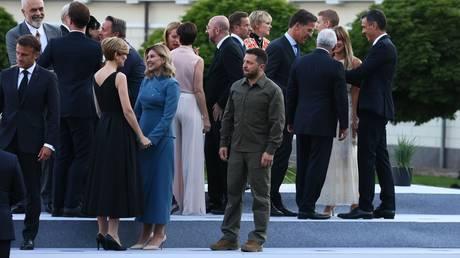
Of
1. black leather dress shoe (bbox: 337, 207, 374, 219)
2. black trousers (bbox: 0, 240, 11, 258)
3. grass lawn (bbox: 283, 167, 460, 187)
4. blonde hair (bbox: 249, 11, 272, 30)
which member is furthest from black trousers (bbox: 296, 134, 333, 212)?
grass lawn (bbox: 283, 167, 460, 187)

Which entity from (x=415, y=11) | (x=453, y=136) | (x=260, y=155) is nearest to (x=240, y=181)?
(x=260, y=155)

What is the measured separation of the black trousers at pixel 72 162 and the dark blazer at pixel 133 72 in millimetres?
521

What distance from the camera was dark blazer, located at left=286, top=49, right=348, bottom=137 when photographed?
15766mm

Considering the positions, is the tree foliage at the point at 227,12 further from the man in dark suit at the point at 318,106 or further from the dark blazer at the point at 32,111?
the dark blazer at the point at 32,111

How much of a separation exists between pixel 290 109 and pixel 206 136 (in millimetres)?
1097

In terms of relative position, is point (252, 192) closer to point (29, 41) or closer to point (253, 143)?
point (253, 143)

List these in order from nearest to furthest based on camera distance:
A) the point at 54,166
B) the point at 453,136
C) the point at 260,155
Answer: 1. the point at 260,155
2. the point at 54,166
3. the point at 453,136

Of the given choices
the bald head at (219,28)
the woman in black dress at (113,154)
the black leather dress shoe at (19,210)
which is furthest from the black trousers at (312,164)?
the black leather dress shoe at (19,210)

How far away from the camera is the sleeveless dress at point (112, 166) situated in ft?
47.9

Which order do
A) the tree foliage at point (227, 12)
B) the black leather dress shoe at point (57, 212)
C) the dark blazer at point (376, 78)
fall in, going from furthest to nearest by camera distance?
the tree foliage at point (227, 12)
the dark blazer at point (376, 78)
the black leather dress shoe at point (57, 212)

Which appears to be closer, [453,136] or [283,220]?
[283,220]

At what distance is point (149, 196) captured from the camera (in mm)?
14938

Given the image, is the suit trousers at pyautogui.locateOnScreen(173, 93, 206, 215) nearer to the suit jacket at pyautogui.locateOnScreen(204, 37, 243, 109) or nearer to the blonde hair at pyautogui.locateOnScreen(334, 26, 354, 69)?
the suit jacket at pyautogui.locateOnScreen(204, 37, 243, 109)

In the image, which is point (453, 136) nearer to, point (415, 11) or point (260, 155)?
Result: point (415, 11)
